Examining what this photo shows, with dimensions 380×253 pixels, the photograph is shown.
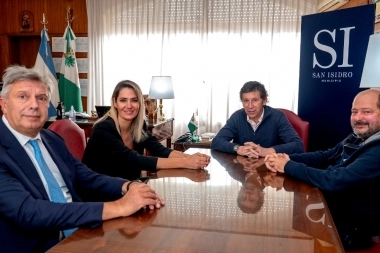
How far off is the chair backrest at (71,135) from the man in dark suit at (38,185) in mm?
521

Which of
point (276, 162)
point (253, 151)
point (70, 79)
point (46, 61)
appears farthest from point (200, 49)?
point (276, 162)

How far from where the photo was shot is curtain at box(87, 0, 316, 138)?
16.1ft

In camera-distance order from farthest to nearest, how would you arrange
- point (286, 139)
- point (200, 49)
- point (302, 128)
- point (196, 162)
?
point (200, 49)
point (302, 128)
point (286, 139)
point (196, 162)

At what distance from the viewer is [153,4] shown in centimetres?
518

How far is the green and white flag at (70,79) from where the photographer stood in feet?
17.7

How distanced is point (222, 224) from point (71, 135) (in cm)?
145

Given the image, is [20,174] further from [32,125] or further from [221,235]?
[221,235]

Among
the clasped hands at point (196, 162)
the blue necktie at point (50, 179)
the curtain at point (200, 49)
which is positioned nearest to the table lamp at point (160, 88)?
the curtain at point (200, 49)

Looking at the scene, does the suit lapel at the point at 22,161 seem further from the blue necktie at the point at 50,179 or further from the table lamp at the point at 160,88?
the table lamp at the point at 160,88

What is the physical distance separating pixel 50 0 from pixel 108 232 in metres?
5.35

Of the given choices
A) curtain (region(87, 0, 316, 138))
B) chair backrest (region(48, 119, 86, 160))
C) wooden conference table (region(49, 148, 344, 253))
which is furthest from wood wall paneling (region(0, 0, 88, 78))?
wooden conference table (region(49, 148, 344, 253))

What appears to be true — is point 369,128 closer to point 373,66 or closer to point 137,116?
point 373,66

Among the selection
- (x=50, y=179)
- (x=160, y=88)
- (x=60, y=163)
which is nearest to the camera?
(x=50, y=179)

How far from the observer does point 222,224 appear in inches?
46.3
